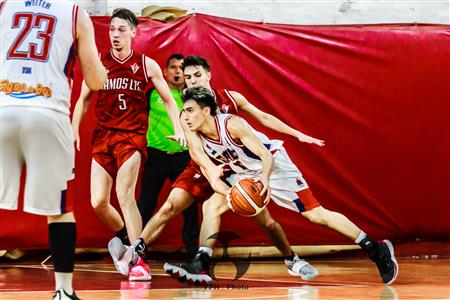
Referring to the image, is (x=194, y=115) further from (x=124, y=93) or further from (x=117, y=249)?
(x=117, y=249)

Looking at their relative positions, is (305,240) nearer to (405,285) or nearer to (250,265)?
(250,265)

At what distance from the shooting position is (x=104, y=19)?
1027 cm

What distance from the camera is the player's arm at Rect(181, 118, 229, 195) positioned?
8516mm

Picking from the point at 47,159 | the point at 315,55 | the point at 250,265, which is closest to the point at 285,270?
the point at 250,265

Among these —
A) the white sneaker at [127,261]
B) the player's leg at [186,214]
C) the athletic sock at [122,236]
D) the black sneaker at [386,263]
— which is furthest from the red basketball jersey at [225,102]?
the black sneaker at [386,263]

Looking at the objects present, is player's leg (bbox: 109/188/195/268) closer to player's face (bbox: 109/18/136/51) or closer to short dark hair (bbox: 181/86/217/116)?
short dark hair (bbox: 181/86/217/116)

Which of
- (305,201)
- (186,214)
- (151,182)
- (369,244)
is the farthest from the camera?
(186,214)

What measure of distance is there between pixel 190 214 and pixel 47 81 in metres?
4.40

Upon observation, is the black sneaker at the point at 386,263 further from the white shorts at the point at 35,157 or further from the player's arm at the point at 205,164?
the white shorts at the point at 35,157

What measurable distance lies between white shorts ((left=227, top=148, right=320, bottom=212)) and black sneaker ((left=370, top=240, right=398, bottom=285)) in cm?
80

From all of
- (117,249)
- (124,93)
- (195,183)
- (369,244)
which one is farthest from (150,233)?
(369,244)

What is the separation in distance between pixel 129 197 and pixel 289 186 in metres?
1.63

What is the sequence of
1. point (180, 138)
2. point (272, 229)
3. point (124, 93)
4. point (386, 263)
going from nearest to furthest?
point (386, 263)
point (272, 229)
point (180, 138)
point (124, 93)

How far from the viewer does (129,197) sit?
894 centimetres
